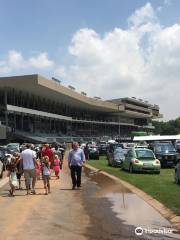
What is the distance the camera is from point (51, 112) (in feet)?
375

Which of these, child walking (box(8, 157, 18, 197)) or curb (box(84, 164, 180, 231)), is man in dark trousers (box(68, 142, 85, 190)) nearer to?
curb (box(84, 164, 180, 231))

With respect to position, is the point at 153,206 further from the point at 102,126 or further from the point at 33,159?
the point at 102,126

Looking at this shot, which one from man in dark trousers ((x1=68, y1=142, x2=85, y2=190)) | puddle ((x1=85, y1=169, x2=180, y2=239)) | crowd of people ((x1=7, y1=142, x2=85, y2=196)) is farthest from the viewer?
man in dark trousers ((x1=68, y1=142, x2=85, y2=190))

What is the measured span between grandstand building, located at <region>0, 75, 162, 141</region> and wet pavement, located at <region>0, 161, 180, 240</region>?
60359mm

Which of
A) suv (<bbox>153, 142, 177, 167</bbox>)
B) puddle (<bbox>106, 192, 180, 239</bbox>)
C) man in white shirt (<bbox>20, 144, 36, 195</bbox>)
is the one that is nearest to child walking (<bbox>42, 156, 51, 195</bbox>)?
man in white shirt (<bbox>20, 144, 36, 195</bbox>)

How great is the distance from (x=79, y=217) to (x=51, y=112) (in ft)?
330

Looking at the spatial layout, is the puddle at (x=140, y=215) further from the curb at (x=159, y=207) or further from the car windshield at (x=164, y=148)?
the car windshield at (x=164, y=148)

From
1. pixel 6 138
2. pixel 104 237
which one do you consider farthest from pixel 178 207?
pixel 6 138

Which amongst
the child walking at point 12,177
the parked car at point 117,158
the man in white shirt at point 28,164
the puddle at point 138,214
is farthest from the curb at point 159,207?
the parked car at point 117,158

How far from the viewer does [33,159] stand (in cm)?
2056

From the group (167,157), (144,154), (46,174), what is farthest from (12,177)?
(167,157)

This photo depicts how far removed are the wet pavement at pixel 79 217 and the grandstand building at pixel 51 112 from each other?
60359 millimetres

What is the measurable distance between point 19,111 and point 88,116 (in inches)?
2003

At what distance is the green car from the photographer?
32.2 metres
